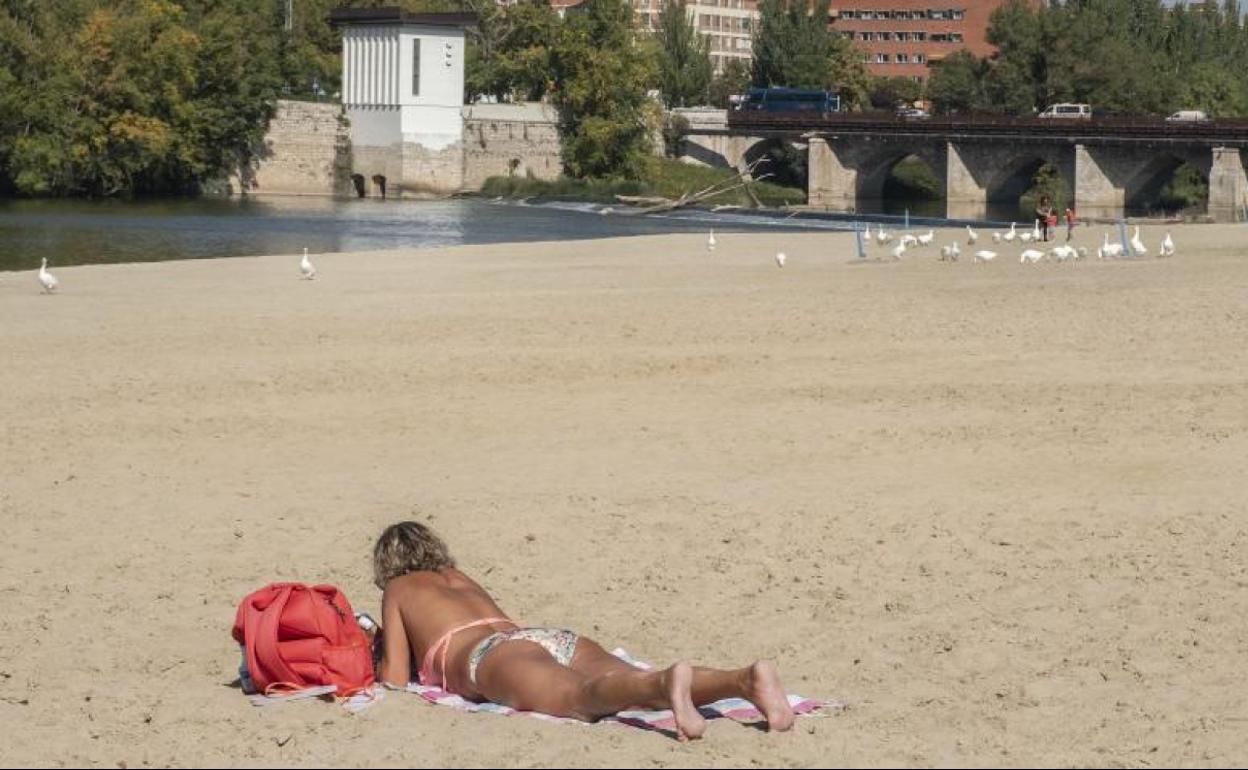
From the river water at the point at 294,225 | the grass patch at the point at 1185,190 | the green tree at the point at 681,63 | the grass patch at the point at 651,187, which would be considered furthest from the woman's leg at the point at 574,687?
the green tree at the point at 681,63

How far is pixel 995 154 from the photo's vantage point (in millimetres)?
91062

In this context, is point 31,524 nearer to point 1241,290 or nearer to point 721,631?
point 721,631

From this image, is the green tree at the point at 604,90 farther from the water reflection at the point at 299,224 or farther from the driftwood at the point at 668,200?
the water reflection at the point at 299,224

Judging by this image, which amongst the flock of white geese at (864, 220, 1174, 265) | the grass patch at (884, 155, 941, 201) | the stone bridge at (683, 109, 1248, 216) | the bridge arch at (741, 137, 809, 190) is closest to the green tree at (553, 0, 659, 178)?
the stone bridge at (683, 109, 1248, 216)

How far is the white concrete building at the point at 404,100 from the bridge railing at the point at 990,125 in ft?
56.3

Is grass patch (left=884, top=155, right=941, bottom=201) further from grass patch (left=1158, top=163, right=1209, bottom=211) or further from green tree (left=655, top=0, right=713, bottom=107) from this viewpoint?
green tree (left=655, top=0, right=713, bottom=107)

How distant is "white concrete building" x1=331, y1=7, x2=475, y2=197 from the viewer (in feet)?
281

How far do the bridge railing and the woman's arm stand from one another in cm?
7591

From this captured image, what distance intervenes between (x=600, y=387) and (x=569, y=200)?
6283 centimetres

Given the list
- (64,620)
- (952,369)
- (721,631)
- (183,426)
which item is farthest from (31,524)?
(952,369)

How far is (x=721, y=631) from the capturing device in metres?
10.5

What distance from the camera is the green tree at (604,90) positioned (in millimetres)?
88688

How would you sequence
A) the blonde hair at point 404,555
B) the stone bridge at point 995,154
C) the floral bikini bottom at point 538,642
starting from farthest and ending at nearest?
the stone bridge at point 995,154 → the blonde hair at point 404,555 → the floral bikini bottom at point 538,642

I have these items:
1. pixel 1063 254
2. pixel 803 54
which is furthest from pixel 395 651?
pixel 803 54
